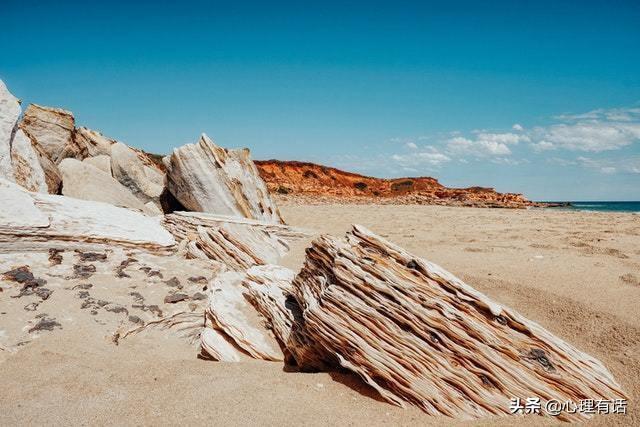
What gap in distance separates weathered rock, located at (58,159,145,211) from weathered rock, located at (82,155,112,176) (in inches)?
47.7

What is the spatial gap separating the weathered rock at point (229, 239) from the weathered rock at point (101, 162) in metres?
3.98

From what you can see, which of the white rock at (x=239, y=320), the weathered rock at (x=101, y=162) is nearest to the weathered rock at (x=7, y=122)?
the weathered rock at (x=101, y=162)

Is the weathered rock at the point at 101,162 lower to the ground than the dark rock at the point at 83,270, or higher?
higher

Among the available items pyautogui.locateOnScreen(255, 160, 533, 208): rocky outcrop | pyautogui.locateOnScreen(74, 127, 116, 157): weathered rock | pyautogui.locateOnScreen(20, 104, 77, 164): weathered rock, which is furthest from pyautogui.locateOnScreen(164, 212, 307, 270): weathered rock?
pyautogui.locateOnScreen(255, 160, 533, 208): rocky outcrop

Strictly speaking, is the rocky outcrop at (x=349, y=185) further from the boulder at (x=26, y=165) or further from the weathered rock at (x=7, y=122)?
the weathered rock at (x=7, y=122)

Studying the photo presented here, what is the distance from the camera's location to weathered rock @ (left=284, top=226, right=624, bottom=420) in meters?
1.96

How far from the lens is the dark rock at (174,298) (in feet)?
11.6

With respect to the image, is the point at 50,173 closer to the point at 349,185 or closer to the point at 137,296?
the point at 137,296

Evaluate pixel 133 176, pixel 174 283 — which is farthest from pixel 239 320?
pixel 133 176

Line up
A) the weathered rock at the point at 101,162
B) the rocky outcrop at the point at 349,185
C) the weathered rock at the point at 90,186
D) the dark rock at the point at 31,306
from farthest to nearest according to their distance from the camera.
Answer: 1. the rocky outcrop at the point at 349,185
2. the weathered rock at the point at 101,162
3. the weathered rock at the point at 90,186
4. the dark rock at the point at 31,306

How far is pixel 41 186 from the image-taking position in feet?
18.1

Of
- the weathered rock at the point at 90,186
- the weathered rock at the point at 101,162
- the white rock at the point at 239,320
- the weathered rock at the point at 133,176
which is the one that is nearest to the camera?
the white rock at the point at 239,320

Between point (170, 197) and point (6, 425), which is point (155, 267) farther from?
point (170, 197)

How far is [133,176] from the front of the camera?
8.38 meters
